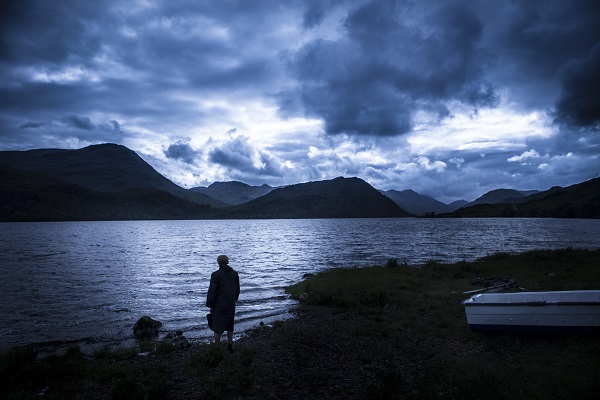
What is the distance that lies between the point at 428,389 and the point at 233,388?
222 inches

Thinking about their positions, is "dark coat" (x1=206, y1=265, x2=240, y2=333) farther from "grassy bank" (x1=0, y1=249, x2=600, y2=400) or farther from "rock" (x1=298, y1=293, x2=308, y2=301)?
"rock" (x1=298, y1=293, x2=308, y2=301)

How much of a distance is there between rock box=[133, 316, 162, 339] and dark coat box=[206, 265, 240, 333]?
6.42 metres

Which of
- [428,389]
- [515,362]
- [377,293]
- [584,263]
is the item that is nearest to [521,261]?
[584,263]

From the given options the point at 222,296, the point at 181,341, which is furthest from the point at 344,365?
the point at 181,341

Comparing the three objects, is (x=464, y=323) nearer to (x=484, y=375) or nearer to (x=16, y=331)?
(x=484, y=375)

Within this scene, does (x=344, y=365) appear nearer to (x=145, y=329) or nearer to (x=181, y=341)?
(x=181, y=341)

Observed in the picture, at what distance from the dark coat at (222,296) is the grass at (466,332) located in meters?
6.30

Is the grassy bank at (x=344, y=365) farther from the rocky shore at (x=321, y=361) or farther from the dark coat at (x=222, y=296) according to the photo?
the dark coat at (x=222, y=296)

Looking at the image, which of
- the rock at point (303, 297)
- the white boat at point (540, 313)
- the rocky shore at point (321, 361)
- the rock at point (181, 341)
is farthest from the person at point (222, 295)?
the rock at point (303, 297)

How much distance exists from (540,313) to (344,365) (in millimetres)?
7495

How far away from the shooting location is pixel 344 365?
12.8 m

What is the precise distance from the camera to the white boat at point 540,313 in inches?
504

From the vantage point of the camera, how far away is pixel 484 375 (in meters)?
10.9

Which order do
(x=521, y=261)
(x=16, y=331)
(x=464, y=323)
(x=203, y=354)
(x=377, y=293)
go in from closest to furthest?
(x=203, y=354) < (x=464, y=323) < (x=16, y=331) < (x=377, y=293) < (x=521, y=261)
